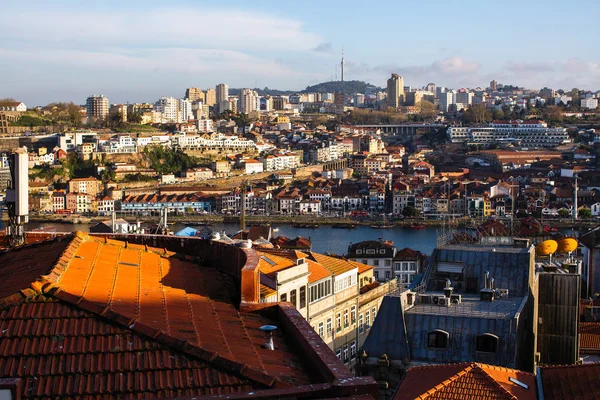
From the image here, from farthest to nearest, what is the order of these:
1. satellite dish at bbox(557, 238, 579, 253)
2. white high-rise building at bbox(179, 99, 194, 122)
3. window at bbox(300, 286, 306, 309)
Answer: white high-rise building at bbox(179, 99, 194, 122) < satellite dish at bbox(557, 238, 579, 253) < window at bbox(300, 286, 306, 309)

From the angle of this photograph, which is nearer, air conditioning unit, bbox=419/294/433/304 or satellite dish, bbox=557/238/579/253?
air conditioning unit, bbox=419/294/433/304

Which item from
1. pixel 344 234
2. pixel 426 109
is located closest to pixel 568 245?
pixel 344 234

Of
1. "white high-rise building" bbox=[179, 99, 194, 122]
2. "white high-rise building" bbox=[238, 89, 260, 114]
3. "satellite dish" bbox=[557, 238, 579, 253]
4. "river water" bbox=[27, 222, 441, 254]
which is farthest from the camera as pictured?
"white high-rise building" bbox=[238, 89, 260, 114]

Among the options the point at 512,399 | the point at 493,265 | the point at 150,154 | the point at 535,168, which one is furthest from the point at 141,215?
the point at 512,399

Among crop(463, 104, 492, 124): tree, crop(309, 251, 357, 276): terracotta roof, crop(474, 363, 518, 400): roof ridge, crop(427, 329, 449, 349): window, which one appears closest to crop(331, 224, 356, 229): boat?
crop(309, 251, 357, 276): terracotta roof

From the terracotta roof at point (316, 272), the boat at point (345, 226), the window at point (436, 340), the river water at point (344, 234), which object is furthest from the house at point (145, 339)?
the boat at point (345, 226)

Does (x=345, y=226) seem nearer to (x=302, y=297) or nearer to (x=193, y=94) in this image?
(x=302, y=297)

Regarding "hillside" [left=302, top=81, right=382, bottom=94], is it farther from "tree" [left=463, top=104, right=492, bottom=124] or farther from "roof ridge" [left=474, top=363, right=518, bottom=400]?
"roof ridge" [left=474, top=363, right=518, bottom=400]

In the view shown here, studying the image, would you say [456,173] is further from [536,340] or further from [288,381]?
[288,381]
